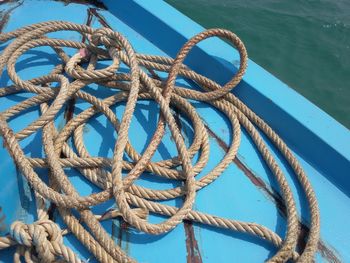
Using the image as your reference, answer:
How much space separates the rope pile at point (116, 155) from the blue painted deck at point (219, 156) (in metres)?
0.05

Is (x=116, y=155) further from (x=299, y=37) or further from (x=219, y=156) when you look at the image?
(x=299, y=37)

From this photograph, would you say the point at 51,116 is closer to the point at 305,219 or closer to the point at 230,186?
the point at 230,186

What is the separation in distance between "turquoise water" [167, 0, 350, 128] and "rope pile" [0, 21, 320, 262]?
161 cm

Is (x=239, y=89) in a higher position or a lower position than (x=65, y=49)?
higher

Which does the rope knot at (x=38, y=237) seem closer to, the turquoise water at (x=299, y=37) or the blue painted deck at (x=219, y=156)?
the blue painted deck at (x=219, y=156)

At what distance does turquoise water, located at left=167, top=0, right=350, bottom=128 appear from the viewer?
304 cm

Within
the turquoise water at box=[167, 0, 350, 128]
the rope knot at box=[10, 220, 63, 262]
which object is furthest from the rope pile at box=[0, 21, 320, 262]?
the turquoise water at box=[167, 0, 350, 128]

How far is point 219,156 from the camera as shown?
157cm

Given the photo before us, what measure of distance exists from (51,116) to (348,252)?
1208mm

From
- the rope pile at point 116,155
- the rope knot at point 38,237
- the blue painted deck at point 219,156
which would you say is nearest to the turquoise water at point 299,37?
the blue painted deck at point 219,156

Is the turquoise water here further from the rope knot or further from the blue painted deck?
the rope knot

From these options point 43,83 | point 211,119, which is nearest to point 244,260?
point 211,119

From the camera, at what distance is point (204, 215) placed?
1309 millimetres

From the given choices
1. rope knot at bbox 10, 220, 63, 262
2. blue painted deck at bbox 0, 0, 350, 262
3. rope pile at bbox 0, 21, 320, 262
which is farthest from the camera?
blue painted deck at bbox 0, 0, 350, 262
